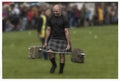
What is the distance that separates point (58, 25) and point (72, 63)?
8.58 ft

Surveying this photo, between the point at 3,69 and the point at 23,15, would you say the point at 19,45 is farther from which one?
the point at 23,15

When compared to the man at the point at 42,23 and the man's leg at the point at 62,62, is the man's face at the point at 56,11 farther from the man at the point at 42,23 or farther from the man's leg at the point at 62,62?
the man at the point at 42,23

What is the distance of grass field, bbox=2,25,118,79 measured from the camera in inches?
531

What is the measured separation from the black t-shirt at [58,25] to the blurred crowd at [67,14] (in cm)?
1428

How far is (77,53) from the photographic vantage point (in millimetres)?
13438

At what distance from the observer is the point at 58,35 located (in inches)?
522

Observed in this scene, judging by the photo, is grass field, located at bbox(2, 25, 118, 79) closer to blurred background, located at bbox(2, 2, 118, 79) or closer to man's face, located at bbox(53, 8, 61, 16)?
blurred background, located at bbox(2, 2, 118, 79)

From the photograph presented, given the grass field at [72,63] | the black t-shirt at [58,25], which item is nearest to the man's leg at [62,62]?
the grass field at [72,63]

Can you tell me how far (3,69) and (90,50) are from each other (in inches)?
212

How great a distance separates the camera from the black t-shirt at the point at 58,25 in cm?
1313

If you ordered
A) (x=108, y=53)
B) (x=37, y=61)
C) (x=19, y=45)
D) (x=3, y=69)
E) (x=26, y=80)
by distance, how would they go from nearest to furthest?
(x=26, y=80) < (x=3, y=69) < (x=37, y=61) < (x=108, y=53) < (x=19, y=45)

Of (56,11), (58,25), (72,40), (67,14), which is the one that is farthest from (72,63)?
(67,14)

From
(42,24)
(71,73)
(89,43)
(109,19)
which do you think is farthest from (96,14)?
(71,73)

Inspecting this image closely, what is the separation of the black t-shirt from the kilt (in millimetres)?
87
